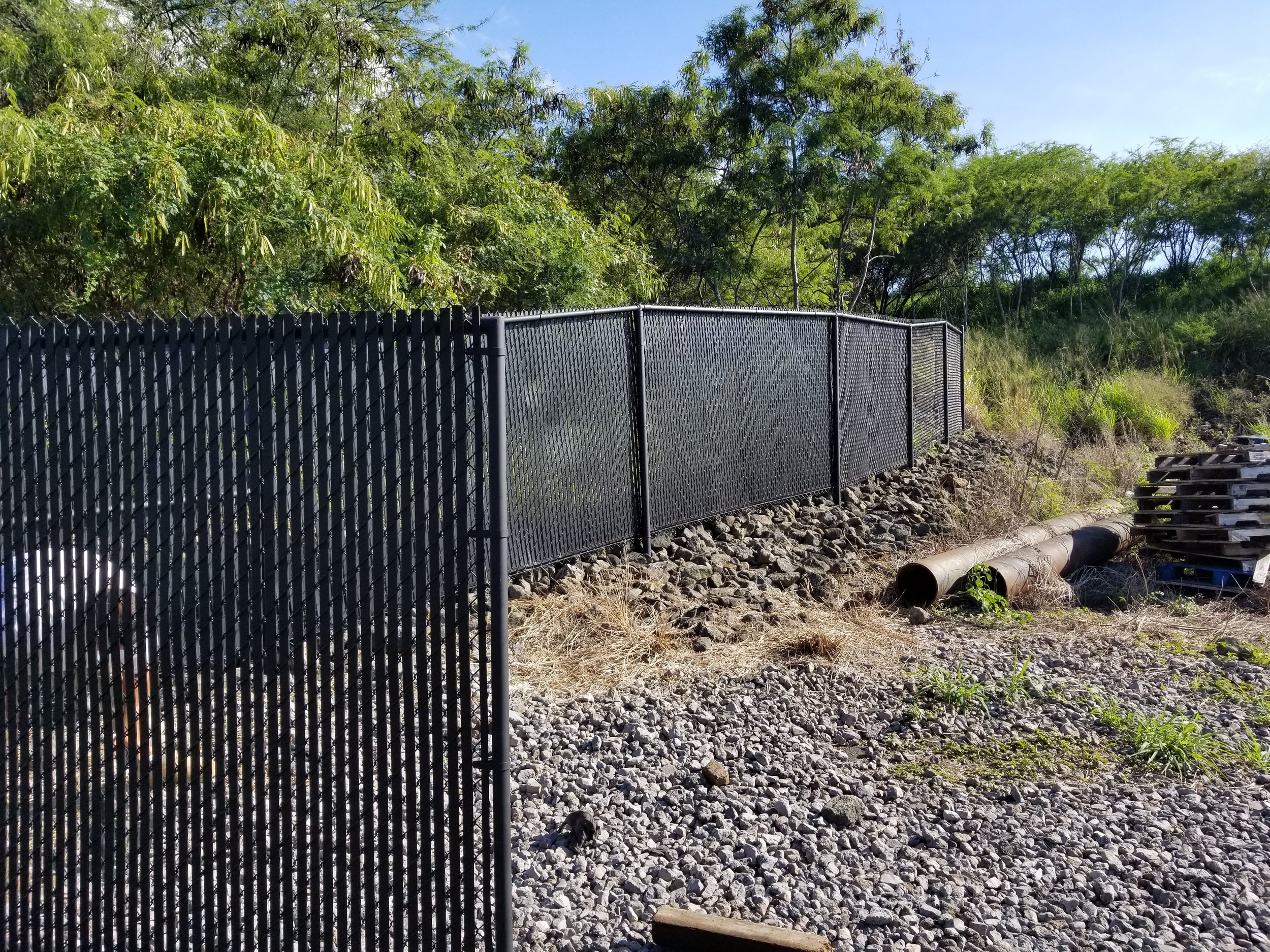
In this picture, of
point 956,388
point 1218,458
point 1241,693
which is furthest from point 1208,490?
point 956,388

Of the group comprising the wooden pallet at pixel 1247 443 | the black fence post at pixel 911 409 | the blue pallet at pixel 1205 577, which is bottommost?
the blue pallet at pixel 1205 577

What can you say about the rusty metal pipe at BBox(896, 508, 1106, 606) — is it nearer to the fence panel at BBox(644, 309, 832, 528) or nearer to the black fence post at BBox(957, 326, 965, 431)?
the fence panel at BBox(644, 309, 832, 528)

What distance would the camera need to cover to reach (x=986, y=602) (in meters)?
7.07

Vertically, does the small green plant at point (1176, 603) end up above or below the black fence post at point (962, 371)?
below

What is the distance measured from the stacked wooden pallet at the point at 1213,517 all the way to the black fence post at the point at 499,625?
278 inches

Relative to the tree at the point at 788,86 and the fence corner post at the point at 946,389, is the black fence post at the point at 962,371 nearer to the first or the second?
the fence corner post at the point at 946,389

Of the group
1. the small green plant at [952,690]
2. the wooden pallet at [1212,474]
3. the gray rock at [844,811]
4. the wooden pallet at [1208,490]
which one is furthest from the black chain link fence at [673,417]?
the gray rock at [844,811]

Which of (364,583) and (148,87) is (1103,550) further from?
→ (148,87)

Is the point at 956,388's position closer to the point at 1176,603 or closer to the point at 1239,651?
the point at 1176,603

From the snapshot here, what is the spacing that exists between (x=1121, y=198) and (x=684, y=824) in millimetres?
28674

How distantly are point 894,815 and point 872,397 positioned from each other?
8.21 metres

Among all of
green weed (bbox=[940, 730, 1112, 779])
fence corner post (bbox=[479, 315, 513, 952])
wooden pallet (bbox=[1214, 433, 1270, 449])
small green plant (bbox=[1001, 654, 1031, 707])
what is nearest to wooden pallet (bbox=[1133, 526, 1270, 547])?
wooden pallet (bbox=[1214, 433, 1270, 449])

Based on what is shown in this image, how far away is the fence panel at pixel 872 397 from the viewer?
10867mm

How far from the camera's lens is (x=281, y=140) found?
8.96m
